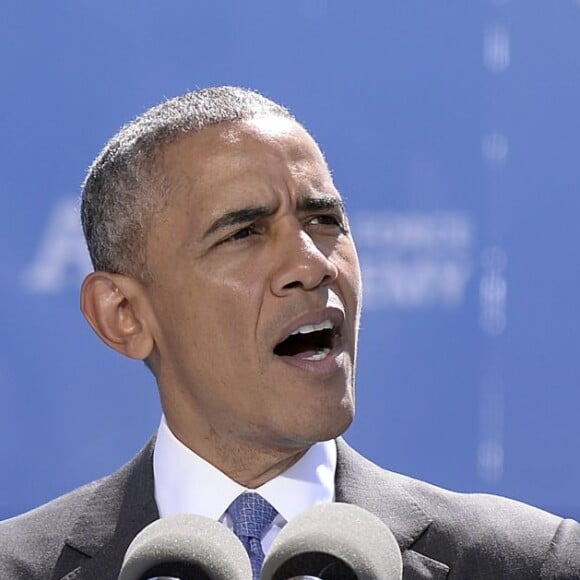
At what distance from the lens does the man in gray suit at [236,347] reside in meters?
1.74

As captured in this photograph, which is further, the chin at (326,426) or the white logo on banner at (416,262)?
the white logo on banner at (416,262)

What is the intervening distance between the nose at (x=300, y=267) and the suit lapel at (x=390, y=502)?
314 millimetres

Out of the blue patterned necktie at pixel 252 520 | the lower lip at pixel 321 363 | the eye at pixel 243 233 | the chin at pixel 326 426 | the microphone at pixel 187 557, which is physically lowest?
the blue patterned necktie at pixel 252 520

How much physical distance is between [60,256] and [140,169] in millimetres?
1554

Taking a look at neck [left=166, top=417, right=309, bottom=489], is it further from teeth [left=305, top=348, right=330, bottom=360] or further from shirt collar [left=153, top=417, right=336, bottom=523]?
teeth [left=305, top=348, right=330, bottom=360]

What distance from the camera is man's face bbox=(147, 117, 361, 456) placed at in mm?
1723

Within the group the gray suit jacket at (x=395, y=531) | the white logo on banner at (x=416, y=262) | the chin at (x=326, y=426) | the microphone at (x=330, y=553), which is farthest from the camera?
the white logo on banner at (x=416, y=262)

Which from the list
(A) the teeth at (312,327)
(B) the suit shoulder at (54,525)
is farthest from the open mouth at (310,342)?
(B) the suit shoulder at (54,525)

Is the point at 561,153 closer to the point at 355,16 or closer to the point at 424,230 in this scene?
the point at 424,230

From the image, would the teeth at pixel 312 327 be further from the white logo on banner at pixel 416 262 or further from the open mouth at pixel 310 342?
the white logo on banner at pixel 416 262

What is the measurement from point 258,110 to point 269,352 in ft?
1.23

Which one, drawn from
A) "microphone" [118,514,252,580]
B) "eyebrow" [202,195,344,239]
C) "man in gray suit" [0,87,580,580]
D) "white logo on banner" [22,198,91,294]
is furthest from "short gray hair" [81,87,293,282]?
"white logo on banner" [22,198,91,294]

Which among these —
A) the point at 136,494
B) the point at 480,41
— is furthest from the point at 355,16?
the point at 136,494

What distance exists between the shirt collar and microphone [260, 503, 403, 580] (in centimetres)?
64
